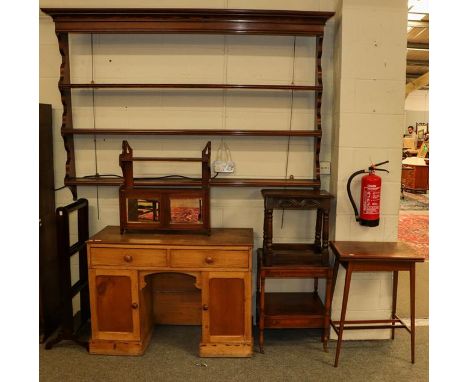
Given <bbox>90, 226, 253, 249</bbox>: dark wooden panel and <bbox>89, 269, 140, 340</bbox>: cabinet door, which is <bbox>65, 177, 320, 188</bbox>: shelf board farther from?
<bbox>89, 269, 140, 340</bbox>: cabinet door

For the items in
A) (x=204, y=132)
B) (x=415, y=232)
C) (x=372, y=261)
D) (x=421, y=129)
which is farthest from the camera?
(x=421, y=129)

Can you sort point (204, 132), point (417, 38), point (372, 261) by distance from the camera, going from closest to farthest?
point (372, 261)
point (204, 132)
point (417, 38)

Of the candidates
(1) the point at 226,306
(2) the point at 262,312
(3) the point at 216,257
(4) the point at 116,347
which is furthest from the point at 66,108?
(2) the point at 262,312

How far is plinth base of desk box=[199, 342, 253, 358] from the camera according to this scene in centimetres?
275

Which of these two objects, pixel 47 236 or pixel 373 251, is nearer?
pixel 373 251

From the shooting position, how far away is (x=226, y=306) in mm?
2729

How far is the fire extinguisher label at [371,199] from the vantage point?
279cm

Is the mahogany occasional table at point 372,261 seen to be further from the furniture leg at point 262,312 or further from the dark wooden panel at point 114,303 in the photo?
the dark wooden panel at point 114,303

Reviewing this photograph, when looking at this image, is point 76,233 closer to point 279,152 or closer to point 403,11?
point 279,152

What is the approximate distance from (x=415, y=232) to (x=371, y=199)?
12.1ft

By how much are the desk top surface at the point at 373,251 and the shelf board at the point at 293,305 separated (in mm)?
485

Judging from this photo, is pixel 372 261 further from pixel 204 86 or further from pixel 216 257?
pixel 204 86
